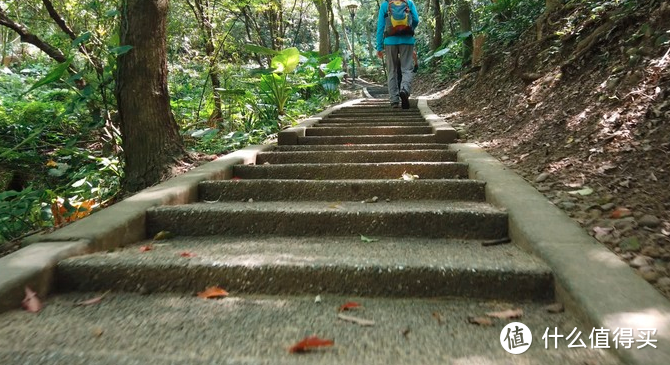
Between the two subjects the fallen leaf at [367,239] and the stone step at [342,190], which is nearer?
the fallen leaf at [367,239]

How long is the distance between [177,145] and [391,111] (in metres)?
4.03

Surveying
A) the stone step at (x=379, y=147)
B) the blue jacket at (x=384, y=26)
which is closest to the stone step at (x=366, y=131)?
the stone step at (x=379, y=147)

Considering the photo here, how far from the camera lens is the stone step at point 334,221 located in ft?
7.59

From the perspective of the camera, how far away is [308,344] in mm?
1383

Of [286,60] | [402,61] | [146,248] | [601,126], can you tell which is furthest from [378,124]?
[146,248]

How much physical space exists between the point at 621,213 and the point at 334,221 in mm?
1493

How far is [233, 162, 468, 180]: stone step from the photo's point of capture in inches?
131

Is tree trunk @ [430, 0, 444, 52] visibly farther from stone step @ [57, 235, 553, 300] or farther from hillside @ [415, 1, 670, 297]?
stone step @ [57, 235, 553, 300]

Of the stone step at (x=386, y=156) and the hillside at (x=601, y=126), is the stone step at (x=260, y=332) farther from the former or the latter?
the stone step at (x=386, y=156)

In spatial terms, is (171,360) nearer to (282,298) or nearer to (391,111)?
(282,298)

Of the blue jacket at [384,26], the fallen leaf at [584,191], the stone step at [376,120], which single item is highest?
the blue jacket at [384,26]

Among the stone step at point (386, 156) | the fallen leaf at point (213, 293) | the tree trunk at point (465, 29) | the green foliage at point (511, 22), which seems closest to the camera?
the fallen leaf at point (213, 293)

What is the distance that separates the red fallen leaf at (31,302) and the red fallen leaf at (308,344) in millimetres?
1149

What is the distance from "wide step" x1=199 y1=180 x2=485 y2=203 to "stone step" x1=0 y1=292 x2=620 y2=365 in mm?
1226
